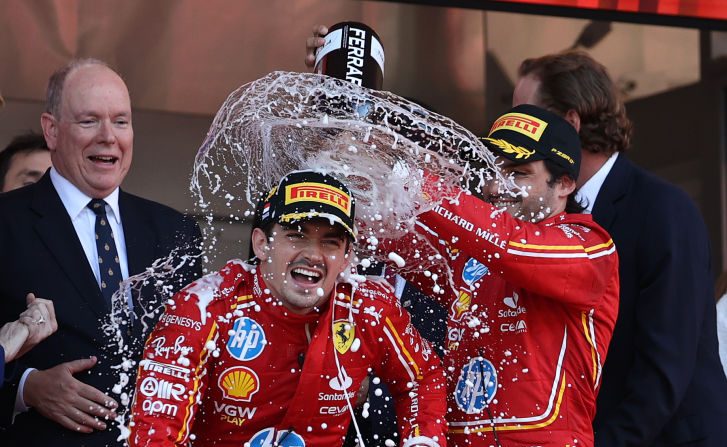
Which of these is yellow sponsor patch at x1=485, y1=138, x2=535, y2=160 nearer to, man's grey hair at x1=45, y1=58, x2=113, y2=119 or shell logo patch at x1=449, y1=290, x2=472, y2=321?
shell logo patch at x1=449, y1=290, x2=472, y2=321

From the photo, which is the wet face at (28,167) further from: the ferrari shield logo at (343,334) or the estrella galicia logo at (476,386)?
the estrella galicia logo at (476,386)

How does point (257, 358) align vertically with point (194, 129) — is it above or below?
below

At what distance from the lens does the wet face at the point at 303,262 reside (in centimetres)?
387

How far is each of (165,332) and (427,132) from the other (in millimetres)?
1020

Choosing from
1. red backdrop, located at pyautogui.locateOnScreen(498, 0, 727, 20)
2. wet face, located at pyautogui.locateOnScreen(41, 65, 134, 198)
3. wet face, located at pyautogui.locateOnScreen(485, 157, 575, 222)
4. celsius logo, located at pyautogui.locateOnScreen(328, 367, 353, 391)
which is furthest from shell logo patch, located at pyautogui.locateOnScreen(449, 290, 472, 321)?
red backdrop, located at pyautogui.locateOnScreen(498, 0, 727, 20)

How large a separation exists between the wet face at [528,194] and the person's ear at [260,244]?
0.77m

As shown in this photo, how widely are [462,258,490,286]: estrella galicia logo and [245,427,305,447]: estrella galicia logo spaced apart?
813 mm

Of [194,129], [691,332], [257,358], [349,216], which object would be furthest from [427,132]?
[194,129]

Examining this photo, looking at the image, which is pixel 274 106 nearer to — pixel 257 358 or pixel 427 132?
pixel 427 132

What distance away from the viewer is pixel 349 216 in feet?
12.7

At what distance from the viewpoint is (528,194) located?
13.6ft

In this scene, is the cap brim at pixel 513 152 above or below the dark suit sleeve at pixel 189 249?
above

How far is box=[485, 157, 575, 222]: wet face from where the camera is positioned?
13.5 ft

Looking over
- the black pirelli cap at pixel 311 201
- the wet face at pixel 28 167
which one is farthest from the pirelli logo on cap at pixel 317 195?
the wet face at pixel 28 167
